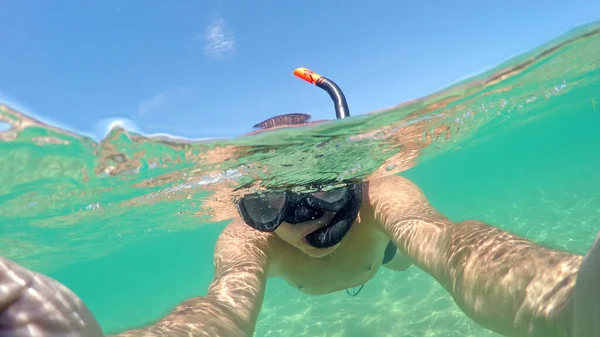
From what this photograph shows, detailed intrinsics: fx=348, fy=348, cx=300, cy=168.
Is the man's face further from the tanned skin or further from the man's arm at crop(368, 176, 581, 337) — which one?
the man's arm at crop(368, 176, 581, 337)

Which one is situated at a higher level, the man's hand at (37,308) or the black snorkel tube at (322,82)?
the black snorkel tube at (322,82)

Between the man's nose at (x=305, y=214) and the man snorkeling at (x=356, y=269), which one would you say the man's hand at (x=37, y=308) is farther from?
the man's nose at (x=305, y=214)

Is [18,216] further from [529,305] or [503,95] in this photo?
[503,95]

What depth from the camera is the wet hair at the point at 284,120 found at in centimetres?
748

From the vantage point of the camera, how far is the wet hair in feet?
24.5

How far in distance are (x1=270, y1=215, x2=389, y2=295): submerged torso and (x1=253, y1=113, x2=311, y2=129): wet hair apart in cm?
280

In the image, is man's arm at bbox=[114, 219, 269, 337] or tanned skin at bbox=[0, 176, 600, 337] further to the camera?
man's arm at bbox=[114, 219, 269, 337]

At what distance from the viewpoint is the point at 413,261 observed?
3.99 meters

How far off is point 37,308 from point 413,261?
3563mm

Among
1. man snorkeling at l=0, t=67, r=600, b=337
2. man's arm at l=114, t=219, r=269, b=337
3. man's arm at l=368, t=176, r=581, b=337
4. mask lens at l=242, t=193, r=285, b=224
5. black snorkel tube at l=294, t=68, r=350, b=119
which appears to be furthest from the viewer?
black snorkel tube at l=294, t=68, r=350, b=119

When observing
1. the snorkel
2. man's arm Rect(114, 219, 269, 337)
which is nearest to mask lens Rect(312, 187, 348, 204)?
the snorkel

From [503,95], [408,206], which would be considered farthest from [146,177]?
[503,95]

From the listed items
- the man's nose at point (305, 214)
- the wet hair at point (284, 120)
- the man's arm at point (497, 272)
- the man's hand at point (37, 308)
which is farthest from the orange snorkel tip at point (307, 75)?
A: the man's hand at point (37, 308)

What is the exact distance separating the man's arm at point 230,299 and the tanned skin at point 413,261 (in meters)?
0.01
